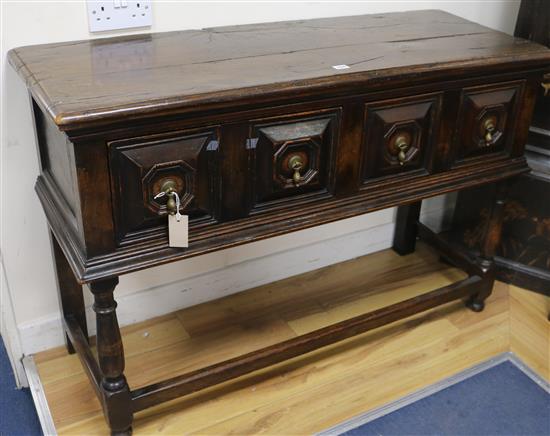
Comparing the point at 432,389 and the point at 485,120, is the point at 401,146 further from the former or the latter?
the point at 432,389

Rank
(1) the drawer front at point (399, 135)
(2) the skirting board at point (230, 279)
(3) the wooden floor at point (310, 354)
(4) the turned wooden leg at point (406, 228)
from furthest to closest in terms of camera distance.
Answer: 1. (4) the turned wooden leg at point (406, 228)
2. (2) the skirting board at point (230, 279)
3. (3) the wooden floor at point (310, 354)
4. (1) the drawer front at point (399, 135)

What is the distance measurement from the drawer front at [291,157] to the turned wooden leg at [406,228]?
32.9 inches

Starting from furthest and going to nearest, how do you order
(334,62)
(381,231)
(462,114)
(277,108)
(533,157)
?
(381,231) → (533,157) → (462,114) → (334,62) → (277,108)

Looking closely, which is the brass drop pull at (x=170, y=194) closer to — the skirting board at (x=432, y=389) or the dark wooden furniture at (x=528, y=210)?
the skirting board at (x=432, y=389)

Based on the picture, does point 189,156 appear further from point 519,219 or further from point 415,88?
point 519,219

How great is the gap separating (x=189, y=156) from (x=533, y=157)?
1243mm

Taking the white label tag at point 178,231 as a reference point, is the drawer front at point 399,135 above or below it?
above

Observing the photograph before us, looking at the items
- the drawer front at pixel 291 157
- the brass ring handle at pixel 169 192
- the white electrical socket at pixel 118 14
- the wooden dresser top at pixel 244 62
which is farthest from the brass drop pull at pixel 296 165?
the white electrical socket at pixel 118 14

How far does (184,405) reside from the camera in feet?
5.60

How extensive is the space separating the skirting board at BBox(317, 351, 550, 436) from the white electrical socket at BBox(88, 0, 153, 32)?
1.06m

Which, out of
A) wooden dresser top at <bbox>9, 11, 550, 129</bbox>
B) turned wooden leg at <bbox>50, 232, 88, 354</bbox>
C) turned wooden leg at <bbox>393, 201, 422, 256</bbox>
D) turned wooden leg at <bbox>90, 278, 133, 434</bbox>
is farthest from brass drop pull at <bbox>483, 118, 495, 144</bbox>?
turned wooden leg at <bbox>50, 232, 88, 354</bbox>

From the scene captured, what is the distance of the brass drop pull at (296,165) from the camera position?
1392 millimetres

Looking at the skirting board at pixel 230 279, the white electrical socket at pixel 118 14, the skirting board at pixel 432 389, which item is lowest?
the skirting board at pixel 432 389

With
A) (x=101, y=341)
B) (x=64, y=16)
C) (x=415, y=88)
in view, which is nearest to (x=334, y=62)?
(x=415, y=88)
